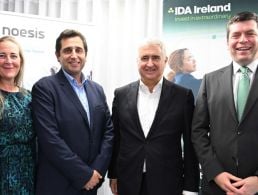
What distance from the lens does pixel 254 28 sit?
2.19m

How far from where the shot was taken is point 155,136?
93.5 inches

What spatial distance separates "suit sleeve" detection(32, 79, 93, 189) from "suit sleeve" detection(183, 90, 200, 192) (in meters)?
0.64

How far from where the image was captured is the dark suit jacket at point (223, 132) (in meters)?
2.11

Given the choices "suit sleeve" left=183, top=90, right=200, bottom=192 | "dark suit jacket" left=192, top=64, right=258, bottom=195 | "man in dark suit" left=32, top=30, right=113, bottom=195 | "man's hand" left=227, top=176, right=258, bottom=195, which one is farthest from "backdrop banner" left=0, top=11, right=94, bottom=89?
"man's hand" left=227, top=176, right=258, bottom=195

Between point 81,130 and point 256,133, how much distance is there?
3.56 feet

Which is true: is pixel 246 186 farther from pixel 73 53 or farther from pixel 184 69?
pixel 184 69

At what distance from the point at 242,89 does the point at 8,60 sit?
4.94 ft

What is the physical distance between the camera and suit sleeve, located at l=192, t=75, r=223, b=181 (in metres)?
2.19

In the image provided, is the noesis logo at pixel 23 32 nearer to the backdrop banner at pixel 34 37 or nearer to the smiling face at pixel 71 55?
the backdrop banner at pixel 34 37

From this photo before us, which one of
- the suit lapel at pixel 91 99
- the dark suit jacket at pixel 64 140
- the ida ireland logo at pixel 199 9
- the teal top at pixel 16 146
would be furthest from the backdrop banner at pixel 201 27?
the teal top at pixel 16 146

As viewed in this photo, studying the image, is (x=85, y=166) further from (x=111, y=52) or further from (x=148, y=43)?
(x=111, y=52)

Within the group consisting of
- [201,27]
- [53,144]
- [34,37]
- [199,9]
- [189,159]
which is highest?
[199,9]

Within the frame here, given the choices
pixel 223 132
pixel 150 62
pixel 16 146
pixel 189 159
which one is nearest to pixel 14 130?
pixel 16 146

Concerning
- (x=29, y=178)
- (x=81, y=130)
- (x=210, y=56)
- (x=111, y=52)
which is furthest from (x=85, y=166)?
(x=111, y=52)
